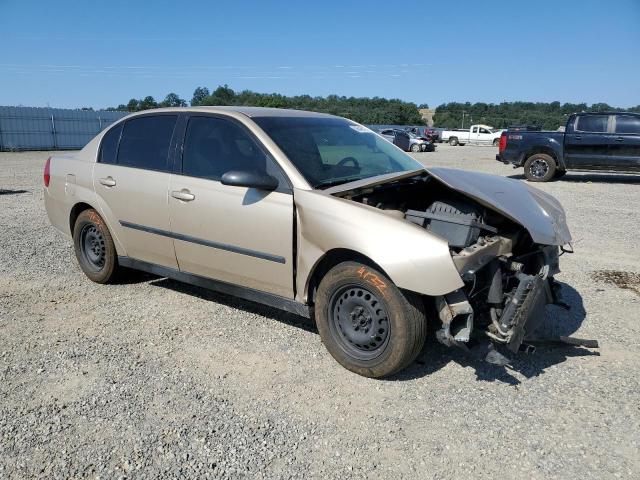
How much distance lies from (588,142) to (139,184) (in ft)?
42.1

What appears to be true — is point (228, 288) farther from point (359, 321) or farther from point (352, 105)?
point (352, 105)

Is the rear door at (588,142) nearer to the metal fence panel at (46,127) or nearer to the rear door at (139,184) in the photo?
the rear door at (139,184)

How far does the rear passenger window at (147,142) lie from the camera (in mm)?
4594

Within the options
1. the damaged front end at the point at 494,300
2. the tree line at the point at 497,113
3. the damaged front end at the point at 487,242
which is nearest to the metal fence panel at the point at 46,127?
the damaged front end at the point at 487,242

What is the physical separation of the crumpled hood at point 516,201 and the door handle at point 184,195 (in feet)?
6.07

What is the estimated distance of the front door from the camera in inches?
150

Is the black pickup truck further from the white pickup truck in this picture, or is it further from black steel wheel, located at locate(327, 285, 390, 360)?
the white pickup truck

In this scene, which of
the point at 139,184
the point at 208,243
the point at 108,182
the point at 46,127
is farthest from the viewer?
the point at 46,127

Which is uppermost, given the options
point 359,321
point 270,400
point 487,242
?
point 487,242

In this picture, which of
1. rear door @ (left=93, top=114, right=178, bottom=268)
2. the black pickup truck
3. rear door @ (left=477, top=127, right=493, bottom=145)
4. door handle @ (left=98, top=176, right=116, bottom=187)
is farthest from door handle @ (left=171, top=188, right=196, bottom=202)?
rear door @ (left=477, top=127, right=493, bottom=145)

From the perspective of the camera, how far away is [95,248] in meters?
5.34

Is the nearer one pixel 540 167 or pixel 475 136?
pixel 540 167

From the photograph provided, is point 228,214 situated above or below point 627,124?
below

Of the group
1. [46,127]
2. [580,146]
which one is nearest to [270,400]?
[580,146]
